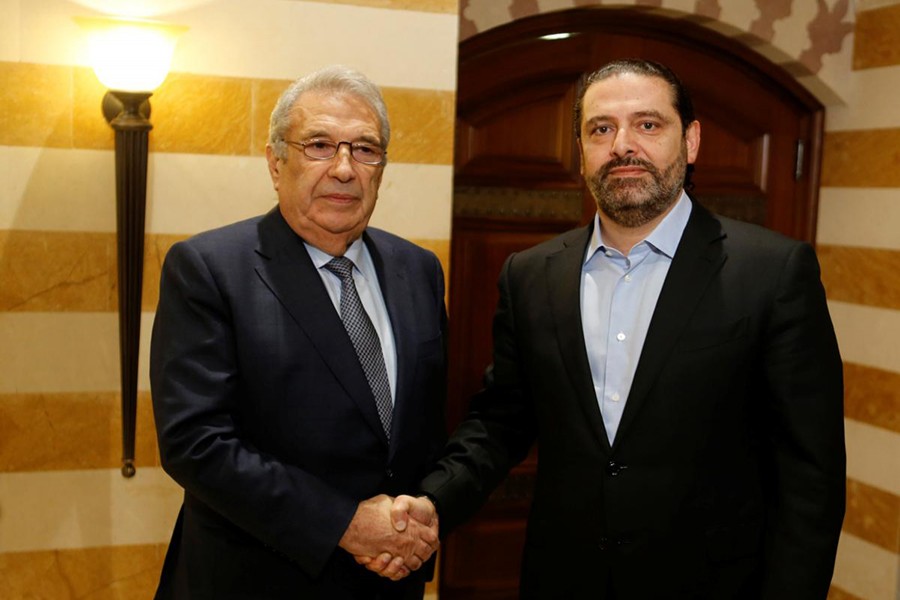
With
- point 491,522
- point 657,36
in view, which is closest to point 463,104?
point 657,36

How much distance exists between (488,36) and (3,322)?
1.72 m

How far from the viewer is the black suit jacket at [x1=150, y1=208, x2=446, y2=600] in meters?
1.87

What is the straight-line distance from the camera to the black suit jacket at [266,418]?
6.12ft

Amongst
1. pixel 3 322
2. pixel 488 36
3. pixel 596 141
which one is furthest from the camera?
pixel 488 36

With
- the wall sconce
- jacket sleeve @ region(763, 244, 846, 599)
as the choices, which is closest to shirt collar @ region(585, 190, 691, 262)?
jacket sleeve @ region(763, 244, 846, 599)

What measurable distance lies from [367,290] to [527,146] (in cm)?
139

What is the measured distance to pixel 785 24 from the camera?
344cm

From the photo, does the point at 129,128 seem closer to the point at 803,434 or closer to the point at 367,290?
the point at 367,290

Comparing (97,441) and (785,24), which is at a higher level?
(785,24)

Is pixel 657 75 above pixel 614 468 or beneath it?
above

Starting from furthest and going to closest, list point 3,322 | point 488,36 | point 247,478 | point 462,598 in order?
point 462,598 < point 488,36 < point 3,322 < point 247,478

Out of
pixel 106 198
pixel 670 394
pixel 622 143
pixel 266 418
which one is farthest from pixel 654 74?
pixel 106 198

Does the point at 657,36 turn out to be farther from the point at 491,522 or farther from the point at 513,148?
the point at 491,522

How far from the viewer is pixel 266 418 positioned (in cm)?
193
